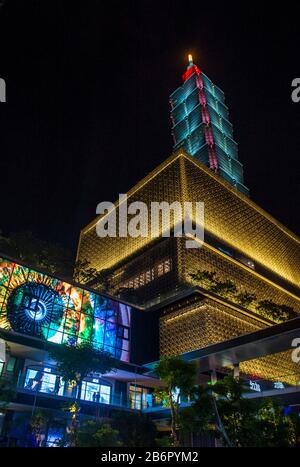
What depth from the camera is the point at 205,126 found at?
8356cm

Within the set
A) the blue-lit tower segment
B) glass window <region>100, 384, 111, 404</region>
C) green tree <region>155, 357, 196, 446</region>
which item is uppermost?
the blue-lit tower segment

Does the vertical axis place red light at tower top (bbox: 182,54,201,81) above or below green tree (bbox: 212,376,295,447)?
above

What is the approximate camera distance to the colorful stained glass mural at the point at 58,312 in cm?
2753

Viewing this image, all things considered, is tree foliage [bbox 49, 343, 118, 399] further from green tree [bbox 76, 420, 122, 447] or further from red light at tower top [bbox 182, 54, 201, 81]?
red light at tower top [bbox 182, 54, 201, 81]

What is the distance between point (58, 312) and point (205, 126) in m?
64.6

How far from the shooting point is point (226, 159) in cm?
8088

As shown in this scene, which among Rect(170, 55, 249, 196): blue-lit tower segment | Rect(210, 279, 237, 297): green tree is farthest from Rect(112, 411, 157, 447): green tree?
Rect(170, 55, 249, 196): blue-lit tower segment

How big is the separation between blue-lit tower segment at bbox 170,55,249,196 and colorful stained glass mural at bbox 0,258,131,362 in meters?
50.7

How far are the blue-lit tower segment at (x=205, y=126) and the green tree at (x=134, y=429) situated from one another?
60.2 m

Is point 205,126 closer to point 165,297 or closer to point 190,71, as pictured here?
point 190,71

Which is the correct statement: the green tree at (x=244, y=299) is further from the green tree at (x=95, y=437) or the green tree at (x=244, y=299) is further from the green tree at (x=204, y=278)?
the green tree at (x=95, y=437)

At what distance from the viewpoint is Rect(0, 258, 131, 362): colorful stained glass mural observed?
27.5 meters

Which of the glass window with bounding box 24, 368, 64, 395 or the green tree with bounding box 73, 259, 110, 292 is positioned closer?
the glass window with bounding box 24, 368, 64, 395

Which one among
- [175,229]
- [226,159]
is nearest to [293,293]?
[175,229]
